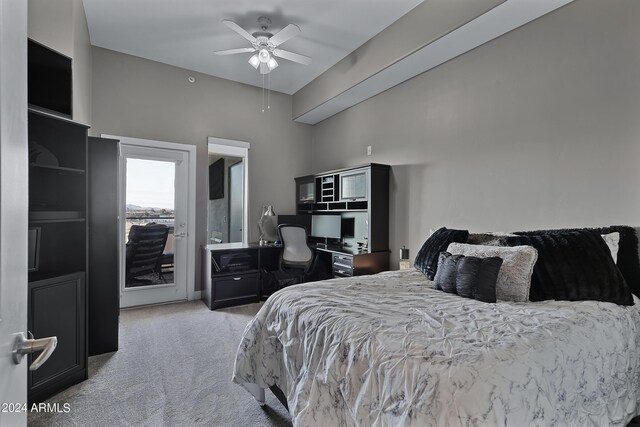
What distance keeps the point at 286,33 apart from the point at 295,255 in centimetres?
258

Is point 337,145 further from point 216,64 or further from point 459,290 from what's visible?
point 459,290

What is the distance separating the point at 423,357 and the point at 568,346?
729 mm

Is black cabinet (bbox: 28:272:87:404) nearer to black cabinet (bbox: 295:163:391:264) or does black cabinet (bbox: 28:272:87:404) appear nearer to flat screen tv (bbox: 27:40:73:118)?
flat screen tv (bbox: 27:40:73:118)

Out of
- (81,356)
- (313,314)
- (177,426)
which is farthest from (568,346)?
(81,356)

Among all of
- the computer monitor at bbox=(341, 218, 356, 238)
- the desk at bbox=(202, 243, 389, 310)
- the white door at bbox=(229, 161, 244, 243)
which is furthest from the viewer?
the white door at bbox=(229, 161, 244, 243)

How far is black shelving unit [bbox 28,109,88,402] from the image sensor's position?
210cm

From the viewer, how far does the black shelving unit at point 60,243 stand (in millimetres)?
2102

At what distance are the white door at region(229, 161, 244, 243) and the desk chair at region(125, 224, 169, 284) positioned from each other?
1054 millimetres

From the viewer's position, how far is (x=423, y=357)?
1.21 m

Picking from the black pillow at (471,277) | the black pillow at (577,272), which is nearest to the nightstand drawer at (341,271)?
the black pillow at (471,277)

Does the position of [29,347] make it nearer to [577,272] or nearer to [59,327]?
[59,327]

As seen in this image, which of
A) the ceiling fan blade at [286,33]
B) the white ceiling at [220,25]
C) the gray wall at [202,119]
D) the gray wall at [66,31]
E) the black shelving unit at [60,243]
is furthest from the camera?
the gray wall at [202,119]

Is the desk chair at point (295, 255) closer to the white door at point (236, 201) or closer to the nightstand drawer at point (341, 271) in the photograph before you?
the nightstand drawer at point (341, 271)

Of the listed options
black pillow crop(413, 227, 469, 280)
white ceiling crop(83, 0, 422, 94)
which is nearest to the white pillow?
black pillow crop(413, 227, 469, 280)
